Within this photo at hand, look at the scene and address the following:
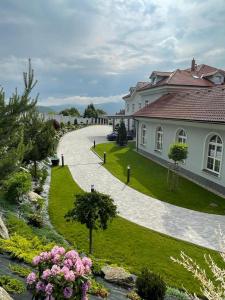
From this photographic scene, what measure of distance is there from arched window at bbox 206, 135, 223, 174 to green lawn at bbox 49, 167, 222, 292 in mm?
7304

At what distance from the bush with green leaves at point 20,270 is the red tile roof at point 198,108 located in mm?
11779

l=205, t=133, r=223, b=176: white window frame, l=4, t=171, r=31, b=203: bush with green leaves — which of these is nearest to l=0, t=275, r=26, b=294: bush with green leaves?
l=4, t=171, r=31, b=203: bush with green leaves

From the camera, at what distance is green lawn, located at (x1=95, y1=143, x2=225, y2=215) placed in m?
13.4

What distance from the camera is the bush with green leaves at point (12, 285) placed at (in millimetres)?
5094

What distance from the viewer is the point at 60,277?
4.21 meters

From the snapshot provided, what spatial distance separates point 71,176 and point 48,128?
12.5 feet

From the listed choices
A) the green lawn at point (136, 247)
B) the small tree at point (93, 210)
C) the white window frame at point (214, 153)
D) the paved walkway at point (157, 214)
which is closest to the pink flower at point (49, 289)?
the small tree at point (93, 210)

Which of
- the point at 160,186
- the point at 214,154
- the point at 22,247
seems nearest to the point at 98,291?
the point at 22,247

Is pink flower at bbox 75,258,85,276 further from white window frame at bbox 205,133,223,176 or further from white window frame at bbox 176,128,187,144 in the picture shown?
white window frame at bbox 176,128,187,144

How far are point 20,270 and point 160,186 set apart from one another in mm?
11535

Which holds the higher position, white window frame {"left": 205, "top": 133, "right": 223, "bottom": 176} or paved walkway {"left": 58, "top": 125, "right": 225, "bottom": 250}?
white window frame {"left": 205, "top": 133, "right": 223, "bottom": 176}

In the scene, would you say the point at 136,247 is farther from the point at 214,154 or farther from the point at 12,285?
the point at 214,154

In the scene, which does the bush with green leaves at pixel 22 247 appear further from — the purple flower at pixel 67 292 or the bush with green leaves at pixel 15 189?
the bush with green leaves at pixel 15 189

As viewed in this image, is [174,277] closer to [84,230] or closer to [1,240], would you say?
[84,230]
